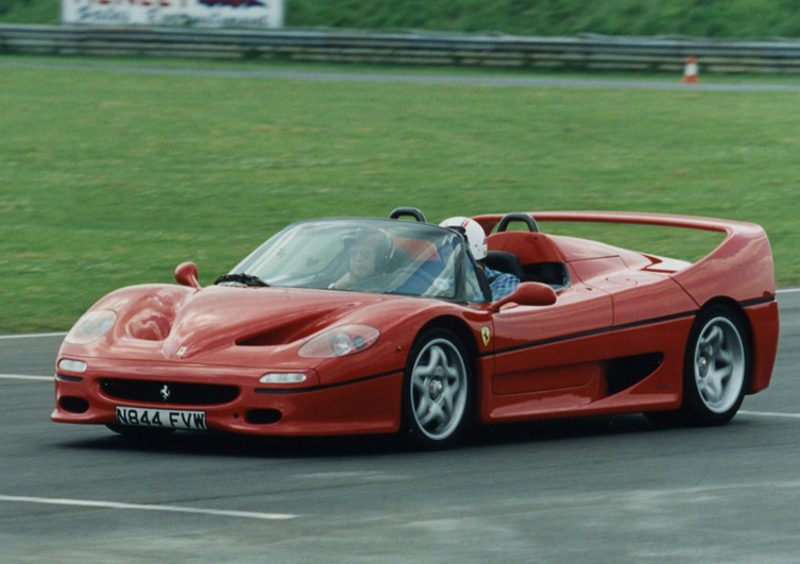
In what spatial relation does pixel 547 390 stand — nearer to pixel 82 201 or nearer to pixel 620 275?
pixel 620 275

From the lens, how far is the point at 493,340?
759cm

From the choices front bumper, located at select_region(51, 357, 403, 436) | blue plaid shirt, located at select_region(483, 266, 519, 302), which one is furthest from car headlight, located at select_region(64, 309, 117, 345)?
blue plaid shirt, located at select_region(483, 266, 519, 302)

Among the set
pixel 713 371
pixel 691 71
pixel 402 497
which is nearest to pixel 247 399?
pixel 402 497

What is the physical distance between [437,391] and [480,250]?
4.24ft

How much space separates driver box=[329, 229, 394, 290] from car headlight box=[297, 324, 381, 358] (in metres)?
0.73

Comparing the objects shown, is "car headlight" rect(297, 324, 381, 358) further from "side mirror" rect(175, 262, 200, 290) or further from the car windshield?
"side mirror" rect(175, 262, 200, 290)

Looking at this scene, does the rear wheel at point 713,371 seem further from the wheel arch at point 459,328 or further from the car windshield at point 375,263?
the wheel arch at point 459,328

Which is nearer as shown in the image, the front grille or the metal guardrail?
the front grille

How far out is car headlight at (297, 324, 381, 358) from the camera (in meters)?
6.94

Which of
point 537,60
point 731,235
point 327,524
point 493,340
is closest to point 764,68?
point 537,60

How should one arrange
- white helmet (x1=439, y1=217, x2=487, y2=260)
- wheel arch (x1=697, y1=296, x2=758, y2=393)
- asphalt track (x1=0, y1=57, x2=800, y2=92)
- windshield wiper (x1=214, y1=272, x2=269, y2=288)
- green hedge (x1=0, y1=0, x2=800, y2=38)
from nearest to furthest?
windshield wiper (x1=214, y1=272, x2=269, y2=288) < white helmet (x1=439, y1=217, x2=487, y2=260) < wheel arch (x1=697, y1=296, x2=758, y2=393) < asphalt track (x1=0, y1=57, x2=800, y2=92) < green hedge (x1=0, y1=0, x2=800, y2=38)

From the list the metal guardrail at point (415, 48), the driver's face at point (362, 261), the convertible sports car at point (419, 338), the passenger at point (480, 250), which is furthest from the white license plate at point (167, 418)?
the metal guardrail at point (415, 48)

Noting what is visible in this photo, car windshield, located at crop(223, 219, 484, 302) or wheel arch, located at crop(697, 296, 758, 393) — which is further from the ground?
car windshield, located at crop(223, 219, 484, 302)

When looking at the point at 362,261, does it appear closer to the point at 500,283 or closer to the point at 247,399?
the point at 500,283
